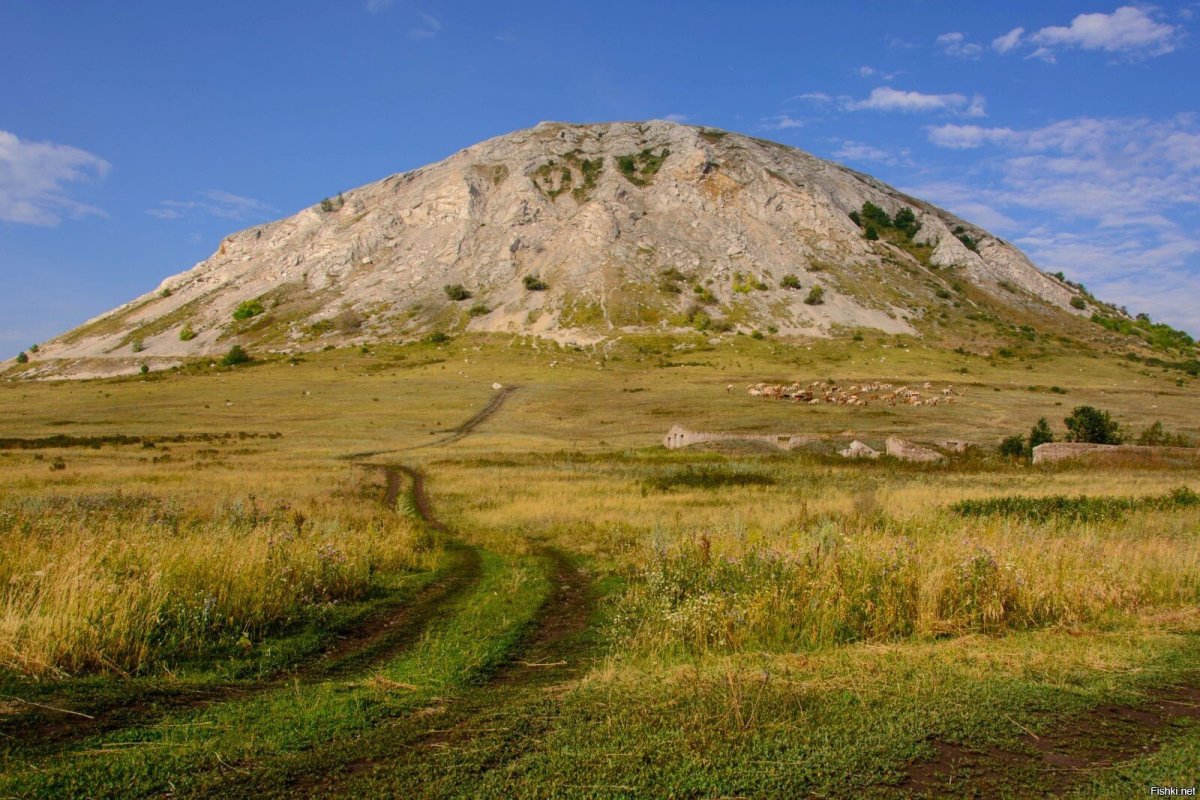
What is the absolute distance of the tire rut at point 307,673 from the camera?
19.7ft

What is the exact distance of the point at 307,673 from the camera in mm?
8219

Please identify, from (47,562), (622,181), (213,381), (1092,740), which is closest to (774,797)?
(1092,740)

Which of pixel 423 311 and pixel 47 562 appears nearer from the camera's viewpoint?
pixel 47 562

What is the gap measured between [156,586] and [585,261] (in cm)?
13154

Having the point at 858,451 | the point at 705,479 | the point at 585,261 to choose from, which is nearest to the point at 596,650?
the point at 705,479

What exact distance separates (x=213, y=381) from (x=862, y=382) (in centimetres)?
8215

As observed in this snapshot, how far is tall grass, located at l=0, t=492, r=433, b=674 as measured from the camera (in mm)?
7688

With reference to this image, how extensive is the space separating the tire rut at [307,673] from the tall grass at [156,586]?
97 centimetres

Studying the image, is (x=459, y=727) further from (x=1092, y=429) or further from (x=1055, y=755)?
(x=1092, y=429)

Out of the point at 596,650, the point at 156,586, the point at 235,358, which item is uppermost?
the point at 235,358

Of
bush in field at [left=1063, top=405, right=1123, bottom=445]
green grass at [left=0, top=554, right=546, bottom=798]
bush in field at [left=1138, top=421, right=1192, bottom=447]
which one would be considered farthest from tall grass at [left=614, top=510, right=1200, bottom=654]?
bush in field at [left=1138, top=421, right=1192, bottom=447]

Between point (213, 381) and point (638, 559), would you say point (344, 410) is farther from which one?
point (638, 559)

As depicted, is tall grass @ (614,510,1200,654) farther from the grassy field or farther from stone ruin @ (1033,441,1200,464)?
stone ruin @ (1033,441,1200,464)

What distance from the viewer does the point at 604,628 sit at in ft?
34.0
